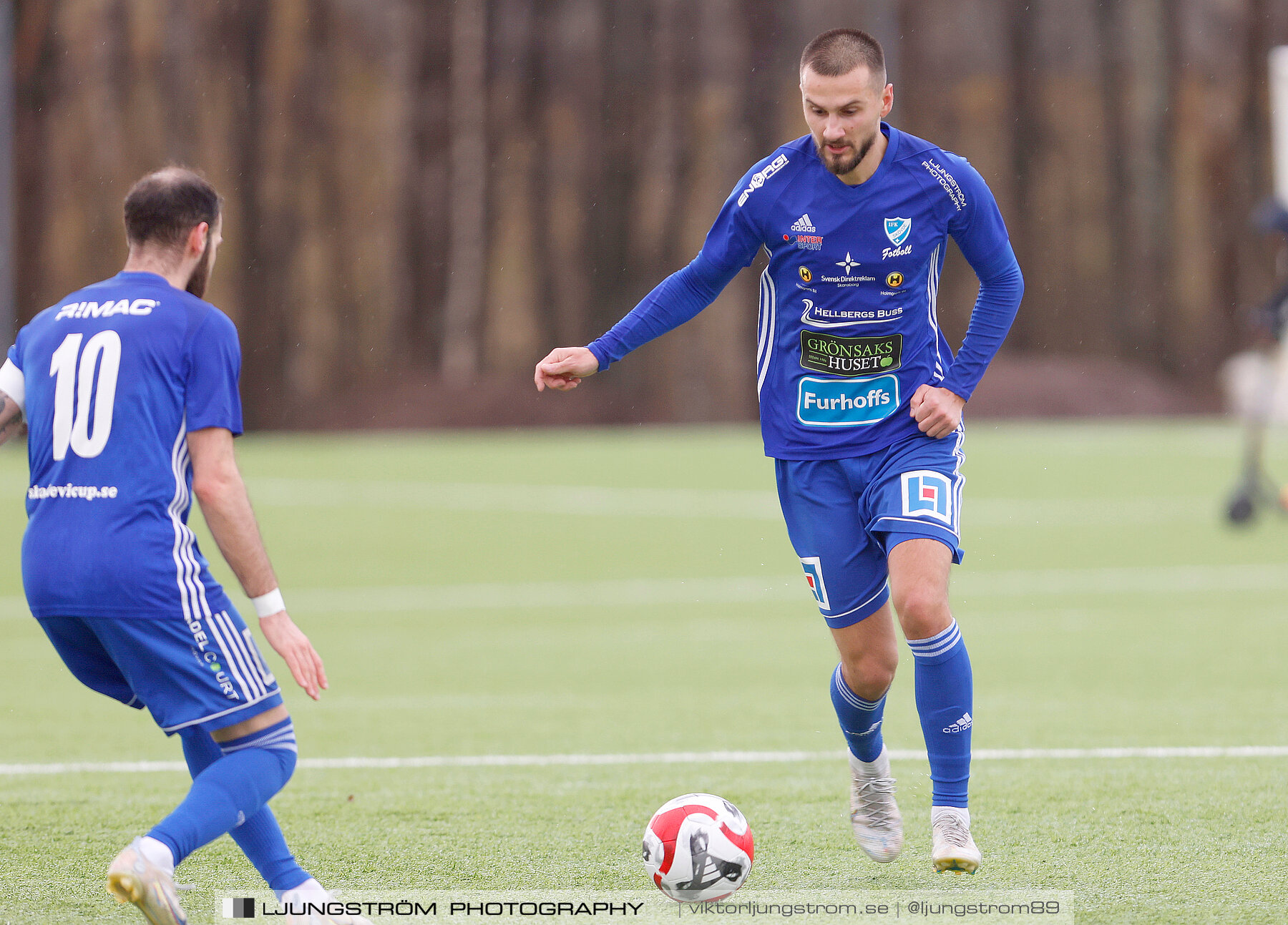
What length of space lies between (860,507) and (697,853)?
1119mm

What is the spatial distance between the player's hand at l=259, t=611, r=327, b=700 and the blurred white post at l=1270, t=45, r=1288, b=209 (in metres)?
15.3

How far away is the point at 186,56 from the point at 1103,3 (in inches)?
509

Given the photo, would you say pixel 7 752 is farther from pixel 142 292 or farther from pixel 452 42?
pixel 452 42

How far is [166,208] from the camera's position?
372 cm

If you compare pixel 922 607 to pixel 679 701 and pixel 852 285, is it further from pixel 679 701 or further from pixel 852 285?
pixel 679 701

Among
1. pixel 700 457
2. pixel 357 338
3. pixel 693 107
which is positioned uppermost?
pixel 693 107

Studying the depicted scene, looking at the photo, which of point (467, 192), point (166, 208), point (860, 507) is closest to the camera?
point (166, 208)

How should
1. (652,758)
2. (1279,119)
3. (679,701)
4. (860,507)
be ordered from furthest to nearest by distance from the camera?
(1279,119) < (679,701) < (652,758) < (860,507)

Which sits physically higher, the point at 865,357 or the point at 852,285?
the point at 852,285

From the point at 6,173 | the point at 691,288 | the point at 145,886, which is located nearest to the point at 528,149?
the point at 6,173

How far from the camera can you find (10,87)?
75.0 ft

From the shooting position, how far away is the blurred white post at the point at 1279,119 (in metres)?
19.5

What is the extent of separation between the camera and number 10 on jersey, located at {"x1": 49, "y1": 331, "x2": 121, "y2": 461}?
3.59 m

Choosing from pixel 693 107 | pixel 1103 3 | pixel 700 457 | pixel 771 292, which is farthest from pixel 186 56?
pixel 771 292
